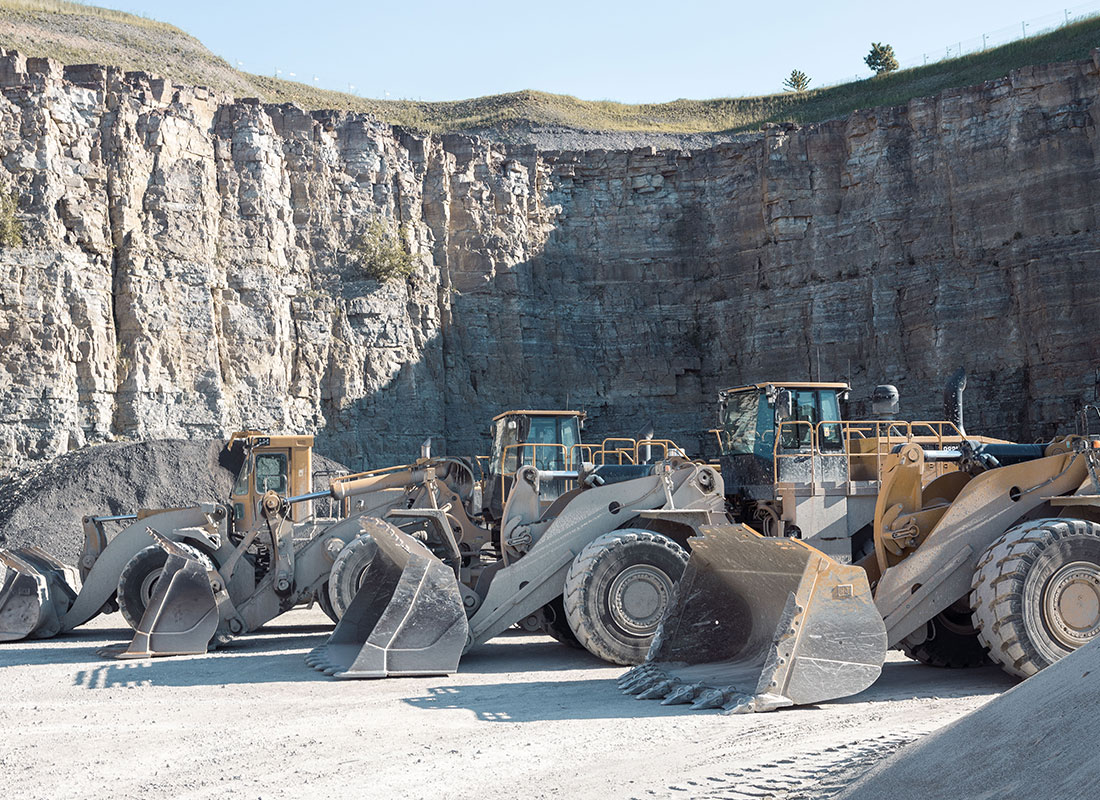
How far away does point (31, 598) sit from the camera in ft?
47.0

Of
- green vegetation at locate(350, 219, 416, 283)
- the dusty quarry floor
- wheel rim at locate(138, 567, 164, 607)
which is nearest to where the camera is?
the dusty quarry floor

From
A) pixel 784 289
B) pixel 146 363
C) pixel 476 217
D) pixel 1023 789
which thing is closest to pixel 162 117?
pixel 146 363

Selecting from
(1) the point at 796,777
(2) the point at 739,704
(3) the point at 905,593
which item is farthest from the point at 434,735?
A: (3) the point at 905,593

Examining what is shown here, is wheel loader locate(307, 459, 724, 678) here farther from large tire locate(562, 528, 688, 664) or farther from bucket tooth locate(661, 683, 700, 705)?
bucket tooth locate(661, 683, 700, 705)

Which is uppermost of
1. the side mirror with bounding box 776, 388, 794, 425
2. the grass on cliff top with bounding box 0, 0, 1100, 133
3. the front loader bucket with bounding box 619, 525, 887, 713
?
the grass on cliff top with bounding box 0, 0, 1100, 133

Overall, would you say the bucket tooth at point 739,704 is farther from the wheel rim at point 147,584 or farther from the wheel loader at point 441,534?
the wheel rim at point 147,584

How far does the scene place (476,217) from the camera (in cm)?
4525

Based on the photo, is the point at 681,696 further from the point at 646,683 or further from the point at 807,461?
the point at 807,461

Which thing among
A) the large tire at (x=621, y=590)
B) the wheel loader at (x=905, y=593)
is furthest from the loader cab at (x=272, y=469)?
the wheel loader at (x=905, y=593)

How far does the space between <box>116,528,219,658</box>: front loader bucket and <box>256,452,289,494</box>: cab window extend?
606 centimetres

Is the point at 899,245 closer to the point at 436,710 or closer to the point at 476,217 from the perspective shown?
the point at 476,217

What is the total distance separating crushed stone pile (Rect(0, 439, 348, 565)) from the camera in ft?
89.0

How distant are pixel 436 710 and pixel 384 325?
114 feet

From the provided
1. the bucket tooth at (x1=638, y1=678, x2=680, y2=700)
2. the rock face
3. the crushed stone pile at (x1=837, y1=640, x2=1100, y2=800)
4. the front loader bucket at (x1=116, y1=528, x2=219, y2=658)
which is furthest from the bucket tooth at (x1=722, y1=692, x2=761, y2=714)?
the rock face
